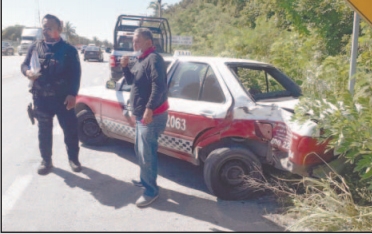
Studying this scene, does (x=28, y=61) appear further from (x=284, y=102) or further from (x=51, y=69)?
(x=284, y=102)

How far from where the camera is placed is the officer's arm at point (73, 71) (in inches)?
166

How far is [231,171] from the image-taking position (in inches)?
147

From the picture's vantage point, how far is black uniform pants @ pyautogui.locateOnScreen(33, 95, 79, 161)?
14.0 ft

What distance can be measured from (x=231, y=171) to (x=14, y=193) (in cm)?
244

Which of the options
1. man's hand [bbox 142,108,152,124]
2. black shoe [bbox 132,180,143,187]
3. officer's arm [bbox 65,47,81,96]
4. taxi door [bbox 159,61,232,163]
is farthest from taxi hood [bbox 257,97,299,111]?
officer's arm [bbox 65,47,81,96]

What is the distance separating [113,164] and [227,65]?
2.12 meters

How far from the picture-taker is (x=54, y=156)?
5.08 metres

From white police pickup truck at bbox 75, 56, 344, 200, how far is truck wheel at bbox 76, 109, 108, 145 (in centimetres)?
102

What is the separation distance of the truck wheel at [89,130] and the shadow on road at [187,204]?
1.21 m

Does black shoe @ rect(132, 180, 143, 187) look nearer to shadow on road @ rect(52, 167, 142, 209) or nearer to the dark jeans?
shadow on road @ rect(52, 167, 142, 209)

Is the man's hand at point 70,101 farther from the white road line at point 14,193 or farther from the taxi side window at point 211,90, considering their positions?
the taxi side window at point 211,90

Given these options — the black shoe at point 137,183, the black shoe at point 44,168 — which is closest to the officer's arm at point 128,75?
the black shoe at point 137,183

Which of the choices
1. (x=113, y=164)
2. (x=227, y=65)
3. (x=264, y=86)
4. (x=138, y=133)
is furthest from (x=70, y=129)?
(x=264, y=86)

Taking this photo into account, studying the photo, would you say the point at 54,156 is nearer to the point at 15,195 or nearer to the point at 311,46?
the point at 15,195
